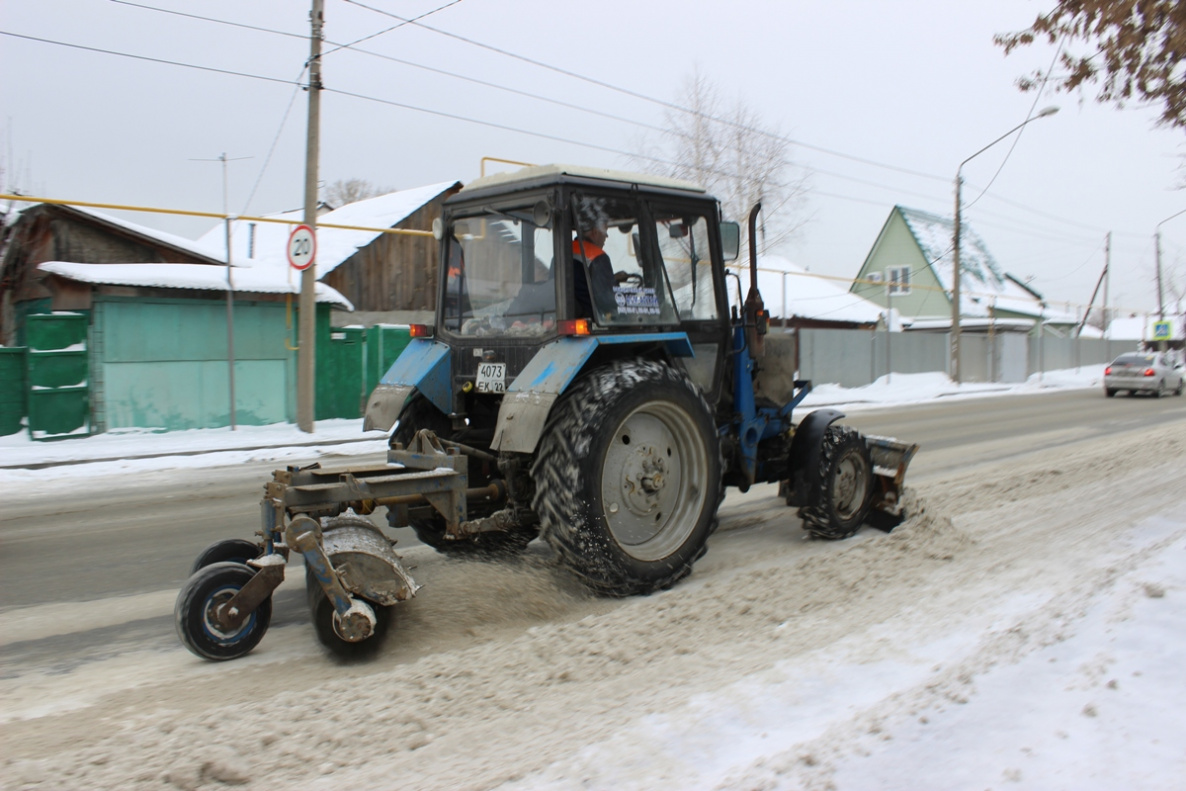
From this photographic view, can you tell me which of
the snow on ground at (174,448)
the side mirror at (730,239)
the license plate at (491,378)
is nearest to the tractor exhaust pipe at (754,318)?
the side mirror at (730,239)

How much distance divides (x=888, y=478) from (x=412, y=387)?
347cm

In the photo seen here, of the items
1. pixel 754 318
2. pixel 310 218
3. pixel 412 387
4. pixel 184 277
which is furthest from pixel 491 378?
pixel 184 277

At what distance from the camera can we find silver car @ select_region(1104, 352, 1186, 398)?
2342cm

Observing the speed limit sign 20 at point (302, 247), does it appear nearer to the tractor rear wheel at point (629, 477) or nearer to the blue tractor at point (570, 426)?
the blue tractor at point (570, 426)

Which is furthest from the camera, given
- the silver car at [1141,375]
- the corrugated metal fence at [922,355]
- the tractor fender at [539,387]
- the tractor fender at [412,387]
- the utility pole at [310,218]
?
the corrugated metal fence at [922,355]

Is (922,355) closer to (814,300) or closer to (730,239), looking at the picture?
(814,300)

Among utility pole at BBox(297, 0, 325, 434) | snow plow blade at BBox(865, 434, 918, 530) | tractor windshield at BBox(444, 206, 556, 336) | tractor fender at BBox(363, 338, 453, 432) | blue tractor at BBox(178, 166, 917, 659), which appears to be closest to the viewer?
blue tractor at BBox(178, 166, 917, 659)

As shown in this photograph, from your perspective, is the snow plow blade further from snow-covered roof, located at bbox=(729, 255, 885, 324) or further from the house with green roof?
the house with green roof

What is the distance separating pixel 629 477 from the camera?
4727mm

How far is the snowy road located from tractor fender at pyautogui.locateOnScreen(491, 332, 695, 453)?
89 cm

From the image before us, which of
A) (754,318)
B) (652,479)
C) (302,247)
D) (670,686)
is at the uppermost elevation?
(302,247)

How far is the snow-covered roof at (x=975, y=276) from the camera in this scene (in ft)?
129

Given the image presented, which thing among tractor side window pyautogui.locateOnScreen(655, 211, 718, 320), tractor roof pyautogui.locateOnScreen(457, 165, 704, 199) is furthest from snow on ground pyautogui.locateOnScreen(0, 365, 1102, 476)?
tractor side window pyautogui.locateOnScreen(655, 211, 718, 320)

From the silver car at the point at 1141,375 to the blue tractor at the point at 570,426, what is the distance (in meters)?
21.6
